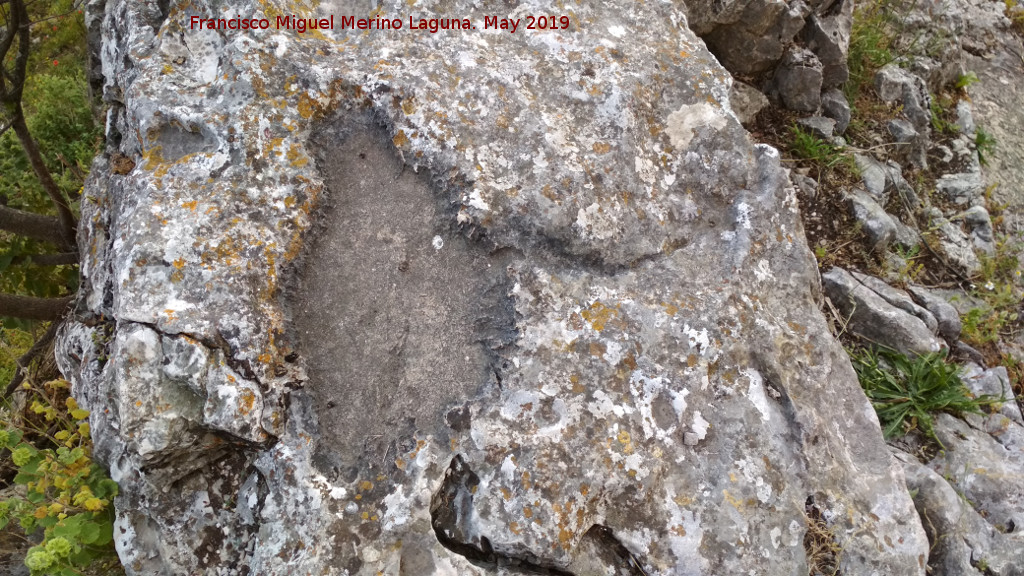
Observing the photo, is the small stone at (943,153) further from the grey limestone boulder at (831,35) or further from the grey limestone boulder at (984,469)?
the grey limestone boulder at (984,469)

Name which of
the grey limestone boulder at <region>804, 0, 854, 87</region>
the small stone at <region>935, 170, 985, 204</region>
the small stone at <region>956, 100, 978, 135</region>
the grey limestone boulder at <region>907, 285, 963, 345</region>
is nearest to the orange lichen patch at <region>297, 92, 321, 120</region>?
the grey limestone boulder at <region>804, 0, 854, 87</region>

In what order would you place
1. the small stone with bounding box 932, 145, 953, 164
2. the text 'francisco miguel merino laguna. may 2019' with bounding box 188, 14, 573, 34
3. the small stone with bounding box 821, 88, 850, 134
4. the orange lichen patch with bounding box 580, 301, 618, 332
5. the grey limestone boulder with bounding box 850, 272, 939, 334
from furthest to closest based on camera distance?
the small stone with bounding box 932, 145, 953, 164 < the small stone with bounding box 821, 88, 850, 134 < the grey limestone boulder with bounding box 850, 272, 939, 334 < the text 'francisco miguel merino laguna. may 2019' with bounding box 188, 14, 573, 34 < the orange lichen patch with bounding box 580, 301, 618, 332

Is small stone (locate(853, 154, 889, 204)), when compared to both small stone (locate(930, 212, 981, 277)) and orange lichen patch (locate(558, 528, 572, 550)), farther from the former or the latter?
orange lichen patch (locate(558, 528, 572, 550))

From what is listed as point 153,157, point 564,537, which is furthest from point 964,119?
point 153,157

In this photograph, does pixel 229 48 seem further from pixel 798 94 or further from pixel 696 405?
pixel 798 94

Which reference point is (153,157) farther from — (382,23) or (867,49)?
(867,49)

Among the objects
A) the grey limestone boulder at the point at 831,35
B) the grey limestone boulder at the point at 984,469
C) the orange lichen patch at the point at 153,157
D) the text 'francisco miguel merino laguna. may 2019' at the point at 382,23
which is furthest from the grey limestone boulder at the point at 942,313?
the orange lichen patch at the point at 153,157

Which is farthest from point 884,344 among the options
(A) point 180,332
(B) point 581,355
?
(A) point 180,332
